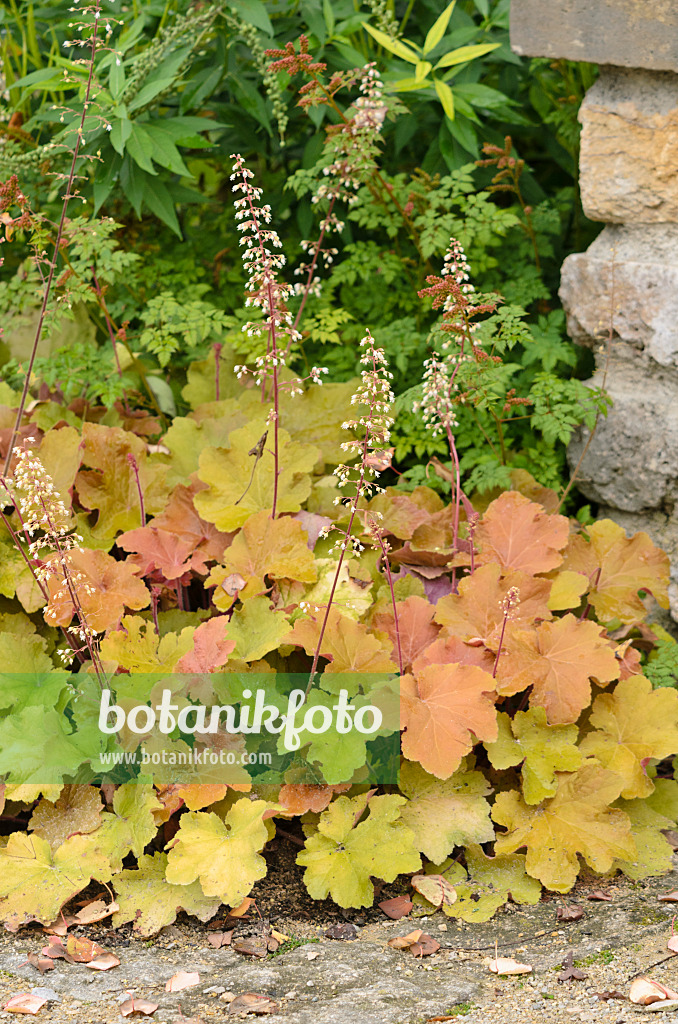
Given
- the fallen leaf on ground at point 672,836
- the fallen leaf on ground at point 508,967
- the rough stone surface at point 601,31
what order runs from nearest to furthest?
the fallen leaf on ground at point 508,967
the fallen leaf on ground at point 672,836
the rough stone surface at point 601,31

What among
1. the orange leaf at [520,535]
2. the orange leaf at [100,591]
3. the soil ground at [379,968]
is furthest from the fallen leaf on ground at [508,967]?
the orange leaf at [100,591]

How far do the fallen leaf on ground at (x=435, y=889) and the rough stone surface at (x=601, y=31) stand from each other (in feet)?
6.24

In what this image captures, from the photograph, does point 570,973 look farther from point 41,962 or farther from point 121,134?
point 121,134

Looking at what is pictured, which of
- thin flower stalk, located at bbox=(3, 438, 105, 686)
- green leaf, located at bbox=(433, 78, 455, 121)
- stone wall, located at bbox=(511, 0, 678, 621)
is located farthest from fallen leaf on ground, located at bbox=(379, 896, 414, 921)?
green leaf, located at bbox=(433, 78, 455, 121)

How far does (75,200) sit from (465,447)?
1.39 meters

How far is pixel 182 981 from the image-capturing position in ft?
4.87

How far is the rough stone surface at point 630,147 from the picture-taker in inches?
87.6

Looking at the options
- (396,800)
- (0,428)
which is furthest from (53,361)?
(396,800)

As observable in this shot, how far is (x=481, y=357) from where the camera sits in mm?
2055

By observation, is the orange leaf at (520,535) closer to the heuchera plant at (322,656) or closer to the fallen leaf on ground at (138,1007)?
the heuchera plant at (322,656)

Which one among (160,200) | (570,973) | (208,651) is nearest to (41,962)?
(208,651)

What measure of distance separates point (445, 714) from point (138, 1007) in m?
0.75

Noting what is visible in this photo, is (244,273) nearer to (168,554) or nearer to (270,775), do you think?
(168,554)

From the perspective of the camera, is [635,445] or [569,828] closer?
[569,828]
